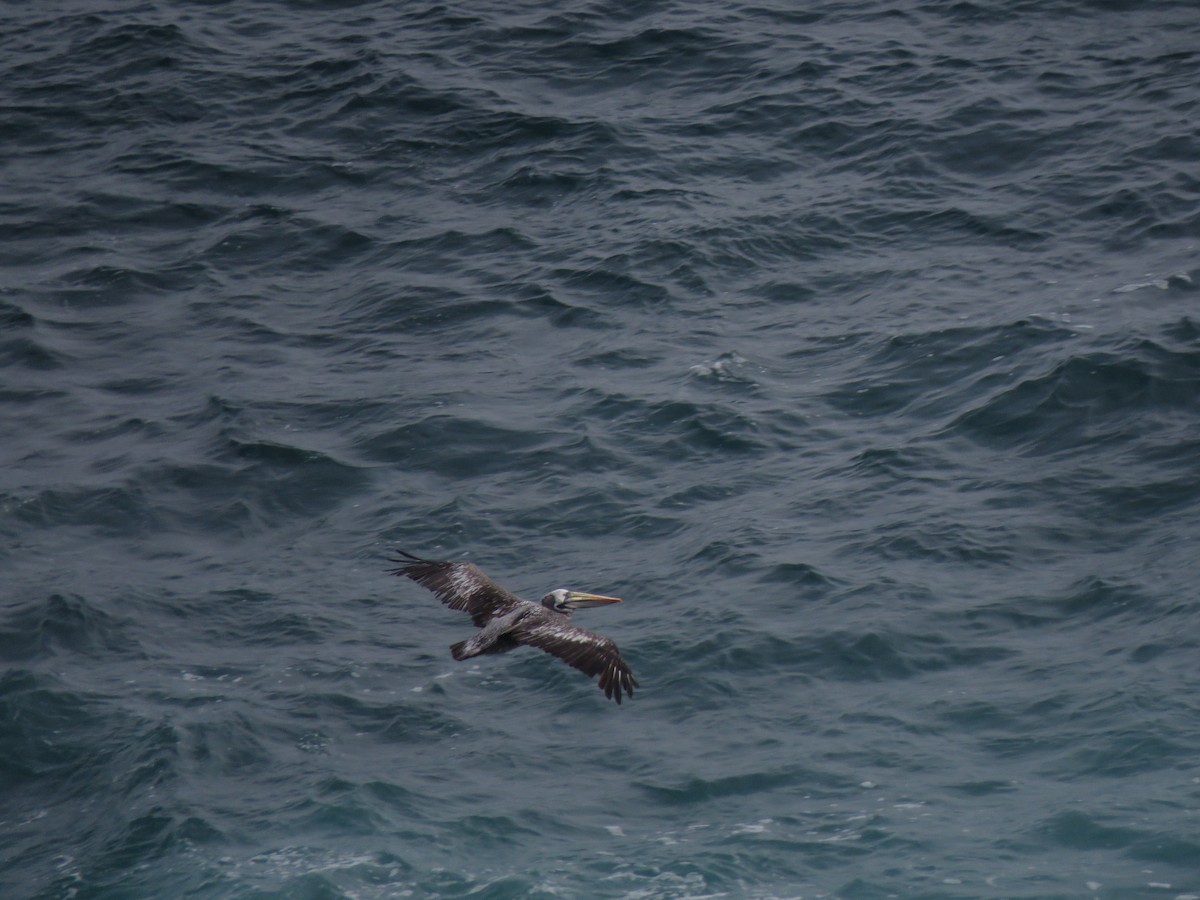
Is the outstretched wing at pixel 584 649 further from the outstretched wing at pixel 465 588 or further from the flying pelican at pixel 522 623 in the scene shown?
the outstretched wing at pixel 465 588

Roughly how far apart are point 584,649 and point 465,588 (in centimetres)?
231

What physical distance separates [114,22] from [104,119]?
5.39 m

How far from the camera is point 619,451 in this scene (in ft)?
71.7

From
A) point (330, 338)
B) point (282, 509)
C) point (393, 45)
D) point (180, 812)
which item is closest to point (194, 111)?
point (393, 45)

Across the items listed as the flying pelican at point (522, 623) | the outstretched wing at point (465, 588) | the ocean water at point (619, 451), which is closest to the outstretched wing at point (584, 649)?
the flying pelican at point (522, 623)

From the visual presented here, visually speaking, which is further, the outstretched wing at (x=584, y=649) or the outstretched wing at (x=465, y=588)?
the outstretched wing at (x=465, y=588)

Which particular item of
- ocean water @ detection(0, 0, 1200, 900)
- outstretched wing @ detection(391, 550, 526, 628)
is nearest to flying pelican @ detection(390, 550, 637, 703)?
outstretched wing @ detection(391, 550, 526, 628)

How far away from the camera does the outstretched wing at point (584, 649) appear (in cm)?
1430

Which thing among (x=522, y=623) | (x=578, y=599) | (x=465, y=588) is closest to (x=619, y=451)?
(x=465, y=588)

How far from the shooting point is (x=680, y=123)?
99.8 ft

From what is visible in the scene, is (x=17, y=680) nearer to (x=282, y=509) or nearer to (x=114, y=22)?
(x=282, y=509)

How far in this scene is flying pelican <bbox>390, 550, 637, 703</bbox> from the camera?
47.9 ft

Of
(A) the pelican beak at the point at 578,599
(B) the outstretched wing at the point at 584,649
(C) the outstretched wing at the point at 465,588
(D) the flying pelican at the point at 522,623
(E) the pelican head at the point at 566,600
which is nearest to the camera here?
(B) the outstretched wing at the point at 584,649

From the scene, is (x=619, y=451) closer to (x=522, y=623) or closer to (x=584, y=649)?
(x=522, y=623)
